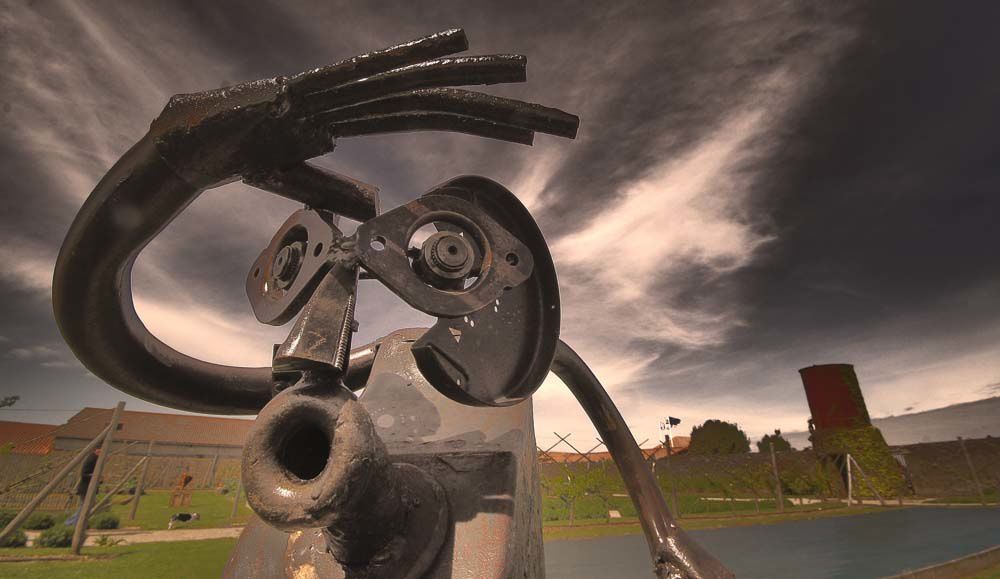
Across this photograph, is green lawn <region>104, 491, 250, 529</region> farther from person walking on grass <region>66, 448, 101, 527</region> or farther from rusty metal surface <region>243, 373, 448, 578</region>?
rusty metal surface <region>243, 373, 448, 578</region>

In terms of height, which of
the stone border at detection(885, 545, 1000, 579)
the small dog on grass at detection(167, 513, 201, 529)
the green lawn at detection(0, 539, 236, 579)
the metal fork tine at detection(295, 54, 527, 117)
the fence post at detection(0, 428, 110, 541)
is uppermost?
the metal fork tine at detection(295, 54, 527, 117)

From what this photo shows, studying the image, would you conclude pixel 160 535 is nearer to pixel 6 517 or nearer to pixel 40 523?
pixel 6 517

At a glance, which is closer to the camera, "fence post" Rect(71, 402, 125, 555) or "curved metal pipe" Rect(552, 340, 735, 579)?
"curved metal pipe" Rect(552, 340, 735, 579)

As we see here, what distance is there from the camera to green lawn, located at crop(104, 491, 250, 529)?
467 inches

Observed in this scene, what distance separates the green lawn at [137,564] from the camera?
621cm

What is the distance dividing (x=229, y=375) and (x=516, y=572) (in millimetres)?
1026

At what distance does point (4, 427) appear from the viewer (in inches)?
1033

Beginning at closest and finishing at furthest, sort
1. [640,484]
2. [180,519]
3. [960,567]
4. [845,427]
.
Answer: [640,484]
[960,567]
[180,519]
[845,427]

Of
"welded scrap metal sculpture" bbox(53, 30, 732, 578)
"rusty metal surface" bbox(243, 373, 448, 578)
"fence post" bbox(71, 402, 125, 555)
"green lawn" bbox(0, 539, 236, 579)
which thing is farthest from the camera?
"fence post" bbox(71, 402, 125, 555)

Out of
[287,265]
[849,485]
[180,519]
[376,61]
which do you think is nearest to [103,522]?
[180,519]

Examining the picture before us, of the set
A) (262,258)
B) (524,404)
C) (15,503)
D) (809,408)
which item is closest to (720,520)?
(809,408)

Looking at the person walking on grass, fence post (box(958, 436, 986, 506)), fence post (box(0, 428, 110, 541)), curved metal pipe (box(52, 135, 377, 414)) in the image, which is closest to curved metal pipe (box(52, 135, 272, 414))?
curved metal pipe (box(52, 135, 377, 414))

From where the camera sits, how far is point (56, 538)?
8.69 metres

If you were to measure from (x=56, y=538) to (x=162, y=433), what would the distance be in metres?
27.1
